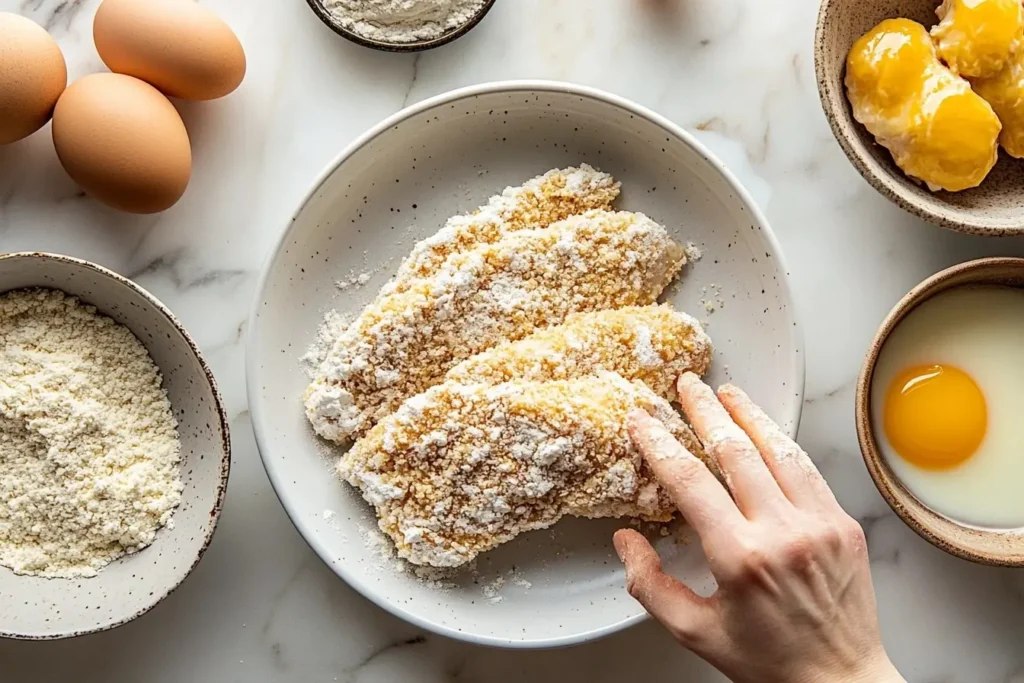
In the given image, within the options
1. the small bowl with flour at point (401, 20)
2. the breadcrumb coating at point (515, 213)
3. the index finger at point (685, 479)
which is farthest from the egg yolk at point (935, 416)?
the small bowl with flour at point (401, 20)

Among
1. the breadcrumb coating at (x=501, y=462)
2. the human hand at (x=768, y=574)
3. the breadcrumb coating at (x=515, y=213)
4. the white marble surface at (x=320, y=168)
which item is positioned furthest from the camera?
the white marble surface at (x=320, y=168)

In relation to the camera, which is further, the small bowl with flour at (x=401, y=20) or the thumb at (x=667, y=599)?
the small bowl with flour at (x=401, y=20)

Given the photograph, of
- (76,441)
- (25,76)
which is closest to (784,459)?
(76,441)

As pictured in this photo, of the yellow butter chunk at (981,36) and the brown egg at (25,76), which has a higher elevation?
the yellow butter chunk at (981,36)

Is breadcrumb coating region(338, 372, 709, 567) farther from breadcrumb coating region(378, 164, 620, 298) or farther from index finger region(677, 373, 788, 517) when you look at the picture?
breadcrumb coating region(378, 164, 620, 298)

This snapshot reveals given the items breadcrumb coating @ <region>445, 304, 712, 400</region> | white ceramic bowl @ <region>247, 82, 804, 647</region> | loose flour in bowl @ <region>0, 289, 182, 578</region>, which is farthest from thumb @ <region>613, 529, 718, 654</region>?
loose flour in bowl @ <region>0, 289, 182, 578</region>

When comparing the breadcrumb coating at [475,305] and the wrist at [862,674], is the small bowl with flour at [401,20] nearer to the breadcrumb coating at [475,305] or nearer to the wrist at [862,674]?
the breadcrumb coating at [475,305]
